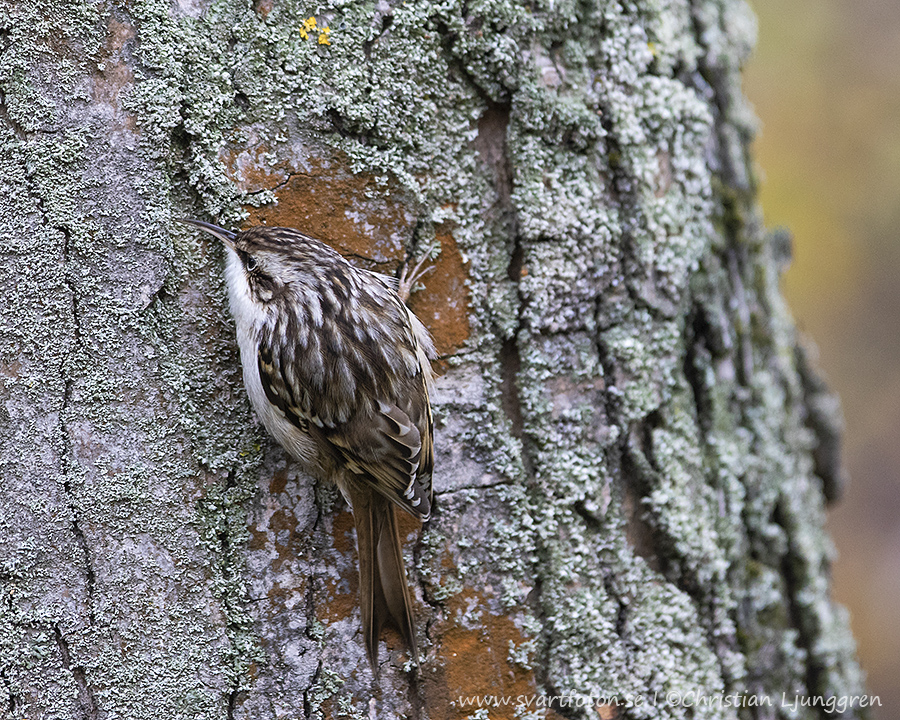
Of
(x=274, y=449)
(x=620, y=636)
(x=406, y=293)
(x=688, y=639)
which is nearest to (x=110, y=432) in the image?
(x=274, y=449)

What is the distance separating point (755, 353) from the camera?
2.37 metres

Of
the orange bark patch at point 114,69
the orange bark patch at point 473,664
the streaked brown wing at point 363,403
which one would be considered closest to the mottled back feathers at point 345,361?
the streaked brown wing at point 363,403

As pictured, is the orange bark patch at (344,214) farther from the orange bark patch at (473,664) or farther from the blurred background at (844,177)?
the blurred background at (844,177)

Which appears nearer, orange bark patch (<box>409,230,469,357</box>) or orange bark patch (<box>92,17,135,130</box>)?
orange bark patch (<box>92,17,135,130</box>)

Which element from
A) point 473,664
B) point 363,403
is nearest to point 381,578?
point 473,664

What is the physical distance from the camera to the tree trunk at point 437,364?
164cm

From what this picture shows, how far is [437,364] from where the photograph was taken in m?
1.87

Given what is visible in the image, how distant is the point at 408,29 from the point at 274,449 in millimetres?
950

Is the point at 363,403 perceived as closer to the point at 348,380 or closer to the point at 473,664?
the point at 348,380

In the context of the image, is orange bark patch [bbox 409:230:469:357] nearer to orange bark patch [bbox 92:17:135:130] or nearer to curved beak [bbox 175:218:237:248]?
curved beak [bbox 175:218:237:248]

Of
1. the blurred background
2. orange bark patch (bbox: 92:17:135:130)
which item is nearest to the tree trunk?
orange bark patch (bbox: 92:17:135:130)

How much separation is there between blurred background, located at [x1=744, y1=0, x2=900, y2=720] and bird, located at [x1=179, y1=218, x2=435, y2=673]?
376cm

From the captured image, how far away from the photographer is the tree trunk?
5.38 feet

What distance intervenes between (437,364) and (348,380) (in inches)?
8.4
